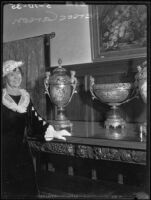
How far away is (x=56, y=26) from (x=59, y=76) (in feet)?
0.73

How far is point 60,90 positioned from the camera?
3.40 ft

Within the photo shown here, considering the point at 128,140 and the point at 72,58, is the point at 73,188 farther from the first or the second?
the point at 72,58

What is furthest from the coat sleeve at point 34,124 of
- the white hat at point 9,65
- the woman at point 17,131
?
Answer: the white hat at point 9,65

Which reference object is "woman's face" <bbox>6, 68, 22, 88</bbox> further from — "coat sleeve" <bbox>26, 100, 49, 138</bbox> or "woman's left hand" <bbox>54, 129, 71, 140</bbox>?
"woman's left hand" <bbox>54, 129, 71, 140</bbox>

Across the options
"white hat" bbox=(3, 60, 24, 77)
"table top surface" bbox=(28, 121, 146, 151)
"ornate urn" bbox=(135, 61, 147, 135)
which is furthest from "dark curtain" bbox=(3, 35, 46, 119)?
"ornate urn" bbox=(135, 61, 147, 135)

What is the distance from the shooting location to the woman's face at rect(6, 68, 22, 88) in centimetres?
78

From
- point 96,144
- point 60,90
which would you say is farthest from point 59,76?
point 96,144

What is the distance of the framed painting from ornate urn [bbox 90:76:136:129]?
0.10 metres

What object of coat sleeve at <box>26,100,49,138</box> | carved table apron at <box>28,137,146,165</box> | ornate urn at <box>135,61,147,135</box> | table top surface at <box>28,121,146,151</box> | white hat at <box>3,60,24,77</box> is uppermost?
white hat at <box>3,60,24,77</box>

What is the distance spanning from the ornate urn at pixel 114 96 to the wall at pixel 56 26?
0.43 feet

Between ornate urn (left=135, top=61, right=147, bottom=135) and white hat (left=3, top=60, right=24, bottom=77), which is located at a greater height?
white hat (left=3, top=60, right=24, bottom=77)

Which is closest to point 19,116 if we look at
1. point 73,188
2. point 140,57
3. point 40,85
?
point 40,85

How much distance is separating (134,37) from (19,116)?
1.29 feet

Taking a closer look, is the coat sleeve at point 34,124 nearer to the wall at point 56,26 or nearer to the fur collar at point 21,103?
the fur collar at point 21,103
